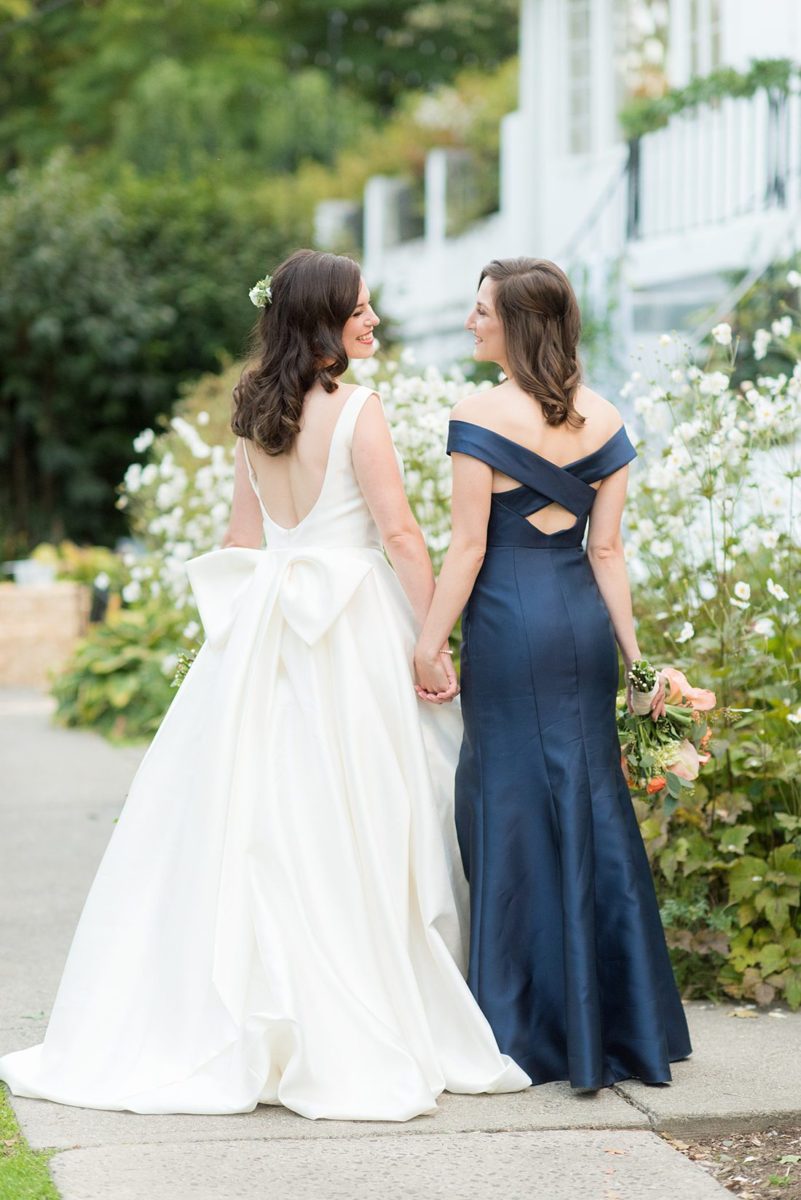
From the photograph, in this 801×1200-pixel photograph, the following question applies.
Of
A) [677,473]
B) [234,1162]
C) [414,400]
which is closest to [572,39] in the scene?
[414,400]

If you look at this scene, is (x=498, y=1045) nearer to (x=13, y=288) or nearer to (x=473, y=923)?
(x=473, y=923)

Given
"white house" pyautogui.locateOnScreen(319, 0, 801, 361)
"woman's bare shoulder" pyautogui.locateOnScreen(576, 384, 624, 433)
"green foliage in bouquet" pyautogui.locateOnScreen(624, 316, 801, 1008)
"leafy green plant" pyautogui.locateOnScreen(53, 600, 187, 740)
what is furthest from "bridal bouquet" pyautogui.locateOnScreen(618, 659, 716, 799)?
"white house" pyautogui.locateOnScreen(319, 0, 801, 361)

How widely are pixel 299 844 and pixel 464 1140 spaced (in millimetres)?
744

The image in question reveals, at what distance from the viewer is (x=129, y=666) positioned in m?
9.95

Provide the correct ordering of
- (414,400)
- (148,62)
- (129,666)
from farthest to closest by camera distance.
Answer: (148,62) < (129,666) < (414,400)

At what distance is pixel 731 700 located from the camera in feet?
15.8

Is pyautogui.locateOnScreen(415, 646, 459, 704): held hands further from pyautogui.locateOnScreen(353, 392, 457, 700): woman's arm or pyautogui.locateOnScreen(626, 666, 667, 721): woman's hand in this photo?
pyautogui.locateOnScreen(626, 666, 667, 721): woman's hand

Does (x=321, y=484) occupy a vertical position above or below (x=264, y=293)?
below

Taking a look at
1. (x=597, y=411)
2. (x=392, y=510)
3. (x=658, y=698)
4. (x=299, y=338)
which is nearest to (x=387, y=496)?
(x=392, y=510)

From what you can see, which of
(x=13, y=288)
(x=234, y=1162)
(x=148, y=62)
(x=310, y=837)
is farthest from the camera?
(x=148, y=62)

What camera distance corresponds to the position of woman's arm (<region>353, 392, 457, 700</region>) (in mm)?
3820

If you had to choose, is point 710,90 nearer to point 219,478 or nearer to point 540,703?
point 219,478

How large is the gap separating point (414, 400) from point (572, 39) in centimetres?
1020

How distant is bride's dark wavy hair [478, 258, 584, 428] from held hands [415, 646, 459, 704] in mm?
619
